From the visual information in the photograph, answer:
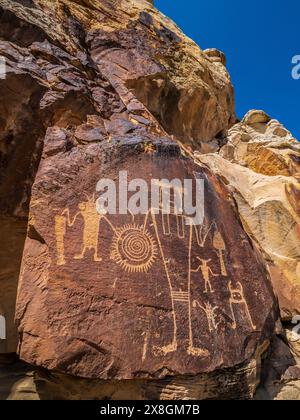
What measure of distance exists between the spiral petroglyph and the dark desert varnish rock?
12 millimetres

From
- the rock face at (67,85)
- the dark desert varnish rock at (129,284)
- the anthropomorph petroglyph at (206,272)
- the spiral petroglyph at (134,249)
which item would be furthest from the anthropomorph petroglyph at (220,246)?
the rock face at (67,85)

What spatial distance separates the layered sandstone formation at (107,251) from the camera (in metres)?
3.71

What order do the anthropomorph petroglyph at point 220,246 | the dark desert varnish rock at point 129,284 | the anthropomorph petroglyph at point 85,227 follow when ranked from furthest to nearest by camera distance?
the anthropomorph petroglyph at point 220,246
the anthropomorph petroglyph at point 85,227
the dark desert varnish rock at point 129,284

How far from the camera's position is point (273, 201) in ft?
24.0

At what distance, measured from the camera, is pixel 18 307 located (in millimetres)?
3820

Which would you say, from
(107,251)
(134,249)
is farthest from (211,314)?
(107,251)

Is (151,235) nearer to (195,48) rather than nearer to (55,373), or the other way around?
(55,373)

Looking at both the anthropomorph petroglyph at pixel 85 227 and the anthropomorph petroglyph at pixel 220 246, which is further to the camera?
the anthropomorph petroglyph at pixel 220 246

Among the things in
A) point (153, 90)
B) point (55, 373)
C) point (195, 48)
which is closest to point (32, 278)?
point (55, 373)

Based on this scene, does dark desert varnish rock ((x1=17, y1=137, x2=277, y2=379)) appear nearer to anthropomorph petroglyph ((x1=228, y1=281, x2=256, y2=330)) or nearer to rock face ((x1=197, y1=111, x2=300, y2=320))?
anthropomorph petroglyph ((x1=228, y1=281, x2=256, y2=330))

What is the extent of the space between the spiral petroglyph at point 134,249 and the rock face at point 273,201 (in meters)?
2.58

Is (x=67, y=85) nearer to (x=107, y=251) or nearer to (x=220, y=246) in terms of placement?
(x=107, y=251)

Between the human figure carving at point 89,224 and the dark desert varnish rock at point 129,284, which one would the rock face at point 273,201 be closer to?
the dark desert varnish rock at point 129,284

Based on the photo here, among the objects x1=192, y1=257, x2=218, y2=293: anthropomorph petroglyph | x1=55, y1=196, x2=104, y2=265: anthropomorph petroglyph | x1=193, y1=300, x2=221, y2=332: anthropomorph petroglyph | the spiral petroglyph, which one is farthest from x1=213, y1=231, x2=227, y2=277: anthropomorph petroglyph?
x1=55, y1=196, x2=104, y2=265: anthropomorph petroglyph
